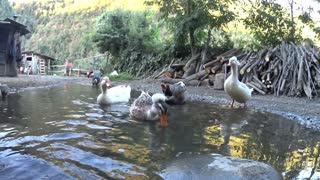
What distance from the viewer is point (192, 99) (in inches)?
457

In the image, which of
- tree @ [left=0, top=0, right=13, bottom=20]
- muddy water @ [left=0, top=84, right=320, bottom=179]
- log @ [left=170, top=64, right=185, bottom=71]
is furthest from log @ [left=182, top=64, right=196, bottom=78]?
tree @ [left=0, top=0, right=13, bottom=20]

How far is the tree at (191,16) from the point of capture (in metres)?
17.6

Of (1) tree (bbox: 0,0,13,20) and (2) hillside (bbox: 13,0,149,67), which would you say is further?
(2) hillside (bbox: 13,0,149,67)

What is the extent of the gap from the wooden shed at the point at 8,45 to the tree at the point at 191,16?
26.6 ft

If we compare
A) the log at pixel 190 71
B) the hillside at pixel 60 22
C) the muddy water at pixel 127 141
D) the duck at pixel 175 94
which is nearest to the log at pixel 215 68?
the log at pixel 190 71

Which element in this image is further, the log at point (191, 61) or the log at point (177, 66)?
the log at point (177, 66)

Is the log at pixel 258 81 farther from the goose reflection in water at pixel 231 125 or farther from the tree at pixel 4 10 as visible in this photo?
the tree at pixel 4 10

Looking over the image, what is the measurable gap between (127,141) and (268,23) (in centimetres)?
1506

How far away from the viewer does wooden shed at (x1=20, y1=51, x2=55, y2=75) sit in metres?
38.9

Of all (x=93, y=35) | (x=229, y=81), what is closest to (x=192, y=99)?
(x=229, y=81)

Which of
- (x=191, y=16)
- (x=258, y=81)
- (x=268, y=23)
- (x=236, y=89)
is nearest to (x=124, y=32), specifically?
(x=191, y=16)

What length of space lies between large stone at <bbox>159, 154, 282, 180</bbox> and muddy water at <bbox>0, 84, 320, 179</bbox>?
22 centimetres

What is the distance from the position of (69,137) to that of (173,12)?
49.3 ft

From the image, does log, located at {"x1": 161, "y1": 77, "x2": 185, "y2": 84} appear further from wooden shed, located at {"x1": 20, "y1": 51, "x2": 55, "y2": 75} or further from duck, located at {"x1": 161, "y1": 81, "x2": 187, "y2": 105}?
wooden shed, located at {"x1": 20, "y1": 51, "x2": 55, "y2": 75}
